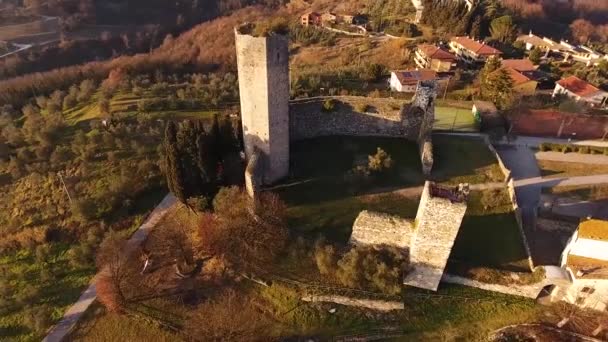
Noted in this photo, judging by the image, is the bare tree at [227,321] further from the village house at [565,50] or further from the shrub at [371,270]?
the village house at [565,50]

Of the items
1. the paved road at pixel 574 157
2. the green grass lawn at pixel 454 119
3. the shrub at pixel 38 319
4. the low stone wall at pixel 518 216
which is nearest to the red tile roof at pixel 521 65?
the green grass lawn at pixel 454 119

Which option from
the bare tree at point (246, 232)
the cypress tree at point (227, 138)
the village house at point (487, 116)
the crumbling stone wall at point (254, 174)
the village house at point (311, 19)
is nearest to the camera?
the bare tree at point (246, 232)

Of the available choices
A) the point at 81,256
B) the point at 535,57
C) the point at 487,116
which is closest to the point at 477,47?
the point at 535,57

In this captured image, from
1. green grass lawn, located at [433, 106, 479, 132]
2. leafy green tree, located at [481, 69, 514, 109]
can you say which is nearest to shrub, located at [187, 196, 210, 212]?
green grass lawn, located at [433, 106, 479, 132]

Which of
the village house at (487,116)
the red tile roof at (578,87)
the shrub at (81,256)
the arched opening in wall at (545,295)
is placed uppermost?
the red tile roof at (578,87)

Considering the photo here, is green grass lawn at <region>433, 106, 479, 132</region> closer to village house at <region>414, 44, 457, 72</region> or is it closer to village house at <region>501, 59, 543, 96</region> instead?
village house at <region>501, 59, 543, 96</region>
